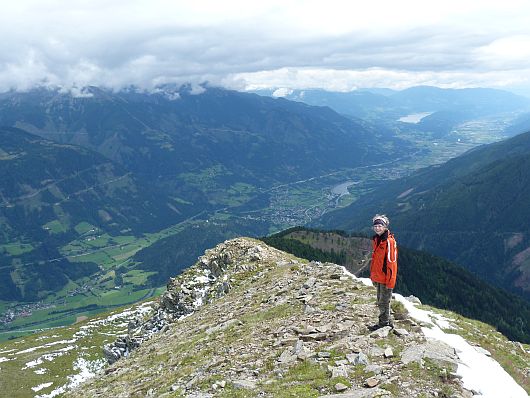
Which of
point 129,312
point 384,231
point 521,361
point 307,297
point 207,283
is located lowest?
point 129,312

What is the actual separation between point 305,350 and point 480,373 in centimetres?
717

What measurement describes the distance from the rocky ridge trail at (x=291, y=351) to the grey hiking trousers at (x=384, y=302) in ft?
2.26

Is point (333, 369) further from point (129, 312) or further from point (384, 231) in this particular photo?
point (129, 312)

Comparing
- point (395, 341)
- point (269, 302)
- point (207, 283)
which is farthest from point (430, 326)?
point (207, 283)

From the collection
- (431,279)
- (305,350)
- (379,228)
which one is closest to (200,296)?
(305,350)

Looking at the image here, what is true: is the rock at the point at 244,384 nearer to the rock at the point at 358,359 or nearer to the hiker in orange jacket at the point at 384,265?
the rock at the point at 358,359

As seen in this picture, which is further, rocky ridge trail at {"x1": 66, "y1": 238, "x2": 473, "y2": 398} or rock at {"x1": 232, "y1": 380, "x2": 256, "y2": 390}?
rock at {"x1": 232, "y1": 380, "x2": 256, "y2": 390}

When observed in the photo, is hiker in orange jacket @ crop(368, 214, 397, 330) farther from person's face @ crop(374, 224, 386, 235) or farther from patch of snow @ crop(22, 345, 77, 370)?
patch of snow @ crop(22, 345, 77, 370)

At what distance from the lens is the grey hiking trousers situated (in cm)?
2026

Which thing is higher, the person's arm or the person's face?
the person's face

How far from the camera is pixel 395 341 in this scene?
1920 cm

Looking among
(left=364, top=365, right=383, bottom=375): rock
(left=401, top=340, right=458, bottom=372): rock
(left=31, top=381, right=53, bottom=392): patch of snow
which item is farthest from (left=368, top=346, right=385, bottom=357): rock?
(left=31, top=381, right=53, bottom=392): patch of snow

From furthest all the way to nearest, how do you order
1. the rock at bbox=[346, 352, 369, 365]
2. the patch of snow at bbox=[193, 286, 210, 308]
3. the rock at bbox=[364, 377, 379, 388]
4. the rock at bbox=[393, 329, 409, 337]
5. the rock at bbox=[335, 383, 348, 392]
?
1. the patch of snow at bbox=[193, 286, 210, 308]
2. the rock at bbox=[393, 329, 409, 337]
3. the rock at bbox=[346, 352, 369, 365]
4. the rock at bbox=[335, 383, 348, 392]
5. the rock at bbox=[364, 377, 379, 388]

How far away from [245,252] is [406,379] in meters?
40.8
